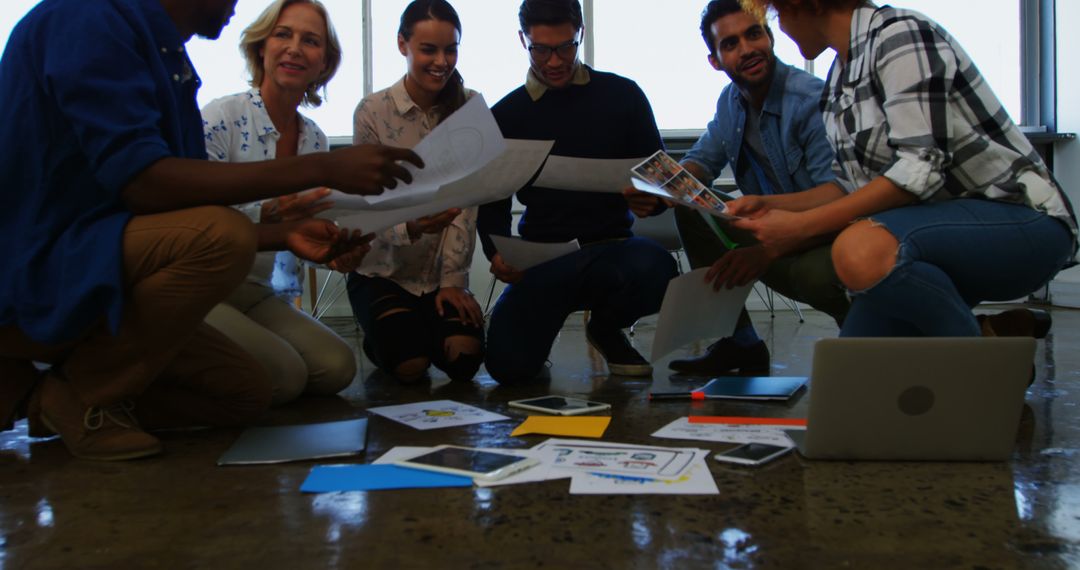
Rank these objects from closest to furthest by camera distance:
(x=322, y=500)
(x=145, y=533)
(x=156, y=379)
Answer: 1. (x=145, y=533)
2. (x=322, y=500)
3. (x=156, y=379)

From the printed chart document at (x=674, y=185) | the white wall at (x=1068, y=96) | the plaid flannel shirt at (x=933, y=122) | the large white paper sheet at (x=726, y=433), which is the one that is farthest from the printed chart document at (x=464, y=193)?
the white wall at (x=1068, y=96)

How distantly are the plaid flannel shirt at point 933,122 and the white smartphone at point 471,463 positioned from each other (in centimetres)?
86

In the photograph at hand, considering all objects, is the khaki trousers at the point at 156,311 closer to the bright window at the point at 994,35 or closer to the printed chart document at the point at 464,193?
the printed chart document at the point at 464,193

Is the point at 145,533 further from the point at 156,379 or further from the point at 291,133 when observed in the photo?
the point at 291,133

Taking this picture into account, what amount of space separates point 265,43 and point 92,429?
1159 mm

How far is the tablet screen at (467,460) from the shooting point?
1310 millimetres

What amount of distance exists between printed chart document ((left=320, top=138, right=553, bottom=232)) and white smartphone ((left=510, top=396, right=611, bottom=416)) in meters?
0.46

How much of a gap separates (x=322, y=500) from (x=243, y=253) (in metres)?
0.48

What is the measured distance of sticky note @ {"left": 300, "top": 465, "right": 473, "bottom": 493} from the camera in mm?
1258

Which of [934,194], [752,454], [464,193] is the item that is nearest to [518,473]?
[752,454]

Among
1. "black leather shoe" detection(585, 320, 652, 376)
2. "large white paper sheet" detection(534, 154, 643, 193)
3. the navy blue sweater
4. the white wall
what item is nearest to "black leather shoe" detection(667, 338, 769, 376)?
"black leather shoe" detection(585, 320, 652, 376)

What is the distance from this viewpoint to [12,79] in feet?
4.63

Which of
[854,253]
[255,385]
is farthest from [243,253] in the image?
[854,253]

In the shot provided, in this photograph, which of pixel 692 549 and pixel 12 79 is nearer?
pixel 692 549
